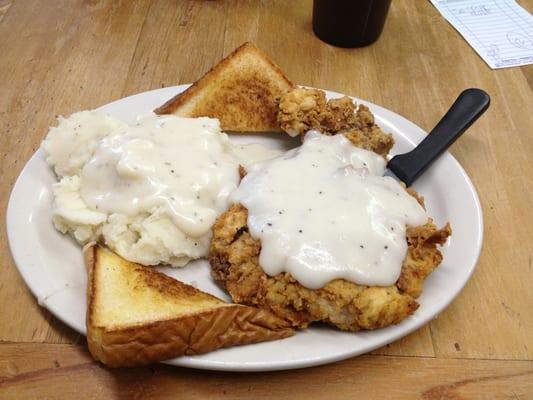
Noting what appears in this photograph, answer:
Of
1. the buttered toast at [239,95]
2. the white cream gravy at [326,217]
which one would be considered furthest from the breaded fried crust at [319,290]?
the buttered toast at [239,95]

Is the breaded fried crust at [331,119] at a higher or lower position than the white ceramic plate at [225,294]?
higher

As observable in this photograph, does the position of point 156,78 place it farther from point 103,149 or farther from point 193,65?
point 103,149

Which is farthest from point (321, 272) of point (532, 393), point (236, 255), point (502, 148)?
point (502, 148)

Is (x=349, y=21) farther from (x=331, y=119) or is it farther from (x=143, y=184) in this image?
(x=143, y=184)

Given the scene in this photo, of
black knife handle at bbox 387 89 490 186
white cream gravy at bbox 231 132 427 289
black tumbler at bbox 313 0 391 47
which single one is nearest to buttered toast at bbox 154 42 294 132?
white cream gravy at bbox 231 132 427 289

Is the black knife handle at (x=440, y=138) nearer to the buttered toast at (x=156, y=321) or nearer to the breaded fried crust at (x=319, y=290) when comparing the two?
the breaded fried crust at (x=319, y=290)

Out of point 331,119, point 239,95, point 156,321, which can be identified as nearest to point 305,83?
point 239,95

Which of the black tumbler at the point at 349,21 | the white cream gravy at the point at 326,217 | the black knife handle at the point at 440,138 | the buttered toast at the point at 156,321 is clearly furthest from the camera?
the black tumbler at the point at 349,21

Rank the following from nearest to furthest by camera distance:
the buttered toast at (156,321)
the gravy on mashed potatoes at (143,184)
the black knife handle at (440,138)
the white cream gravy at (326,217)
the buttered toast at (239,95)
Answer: the buttered toast at (156,321)
the white cream gravy at (326,217)
the gravy on mashed potatoes at (143,184)
the black knife handle at (440,138)
the buttered toast at (239,95)
